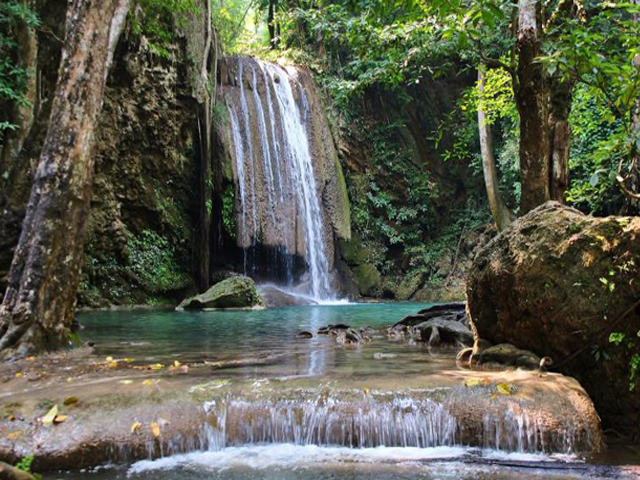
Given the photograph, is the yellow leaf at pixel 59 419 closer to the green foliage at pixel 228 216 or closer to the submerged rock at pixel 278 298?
the submerged rock at pixel 278 298

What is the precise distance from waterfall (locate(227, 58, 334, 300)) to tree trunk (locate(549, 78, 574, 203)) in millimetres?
11326

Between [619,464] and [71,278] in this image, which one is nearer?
[619,464]

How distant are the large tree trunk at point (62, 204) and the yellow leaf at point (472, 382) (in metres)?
3.77

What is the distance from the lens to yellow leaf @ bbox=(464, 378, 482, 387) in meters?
3.16

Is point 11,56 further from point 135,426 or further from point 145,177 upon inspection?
point 135,426

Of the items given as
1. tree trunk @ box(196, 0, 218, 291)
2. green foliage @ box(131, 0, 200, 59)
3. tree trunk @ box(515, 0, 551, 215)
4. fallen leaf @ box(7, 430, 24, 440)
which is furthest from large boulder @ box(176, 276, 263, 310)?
fallen leaf @ box(7, 430, 24, 440)

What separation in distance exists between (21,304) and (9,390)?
1.48 meters

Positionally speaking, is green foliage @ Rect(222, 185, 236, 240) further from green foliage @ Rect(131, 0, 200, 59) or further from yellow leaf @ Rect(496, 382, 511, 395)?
yellow leaf @ Rect(496, 382, 511, 395)

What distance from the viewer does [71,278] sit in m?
4.89

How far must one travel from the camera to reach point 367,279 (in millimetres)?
18328

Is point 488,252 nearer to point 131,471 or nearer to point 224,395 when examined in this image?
point 224,395

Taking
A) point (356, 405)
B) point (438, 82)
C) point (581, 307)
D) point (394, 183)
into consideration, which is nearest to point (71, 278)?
point (356, 405)

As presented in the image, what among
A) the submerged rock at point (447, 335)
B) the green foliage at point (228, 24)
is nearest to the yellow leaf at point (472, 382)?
the submerged rock at point (447, 335)

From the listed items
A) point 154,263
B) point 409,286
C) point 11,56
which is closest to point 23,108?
point 11,56
